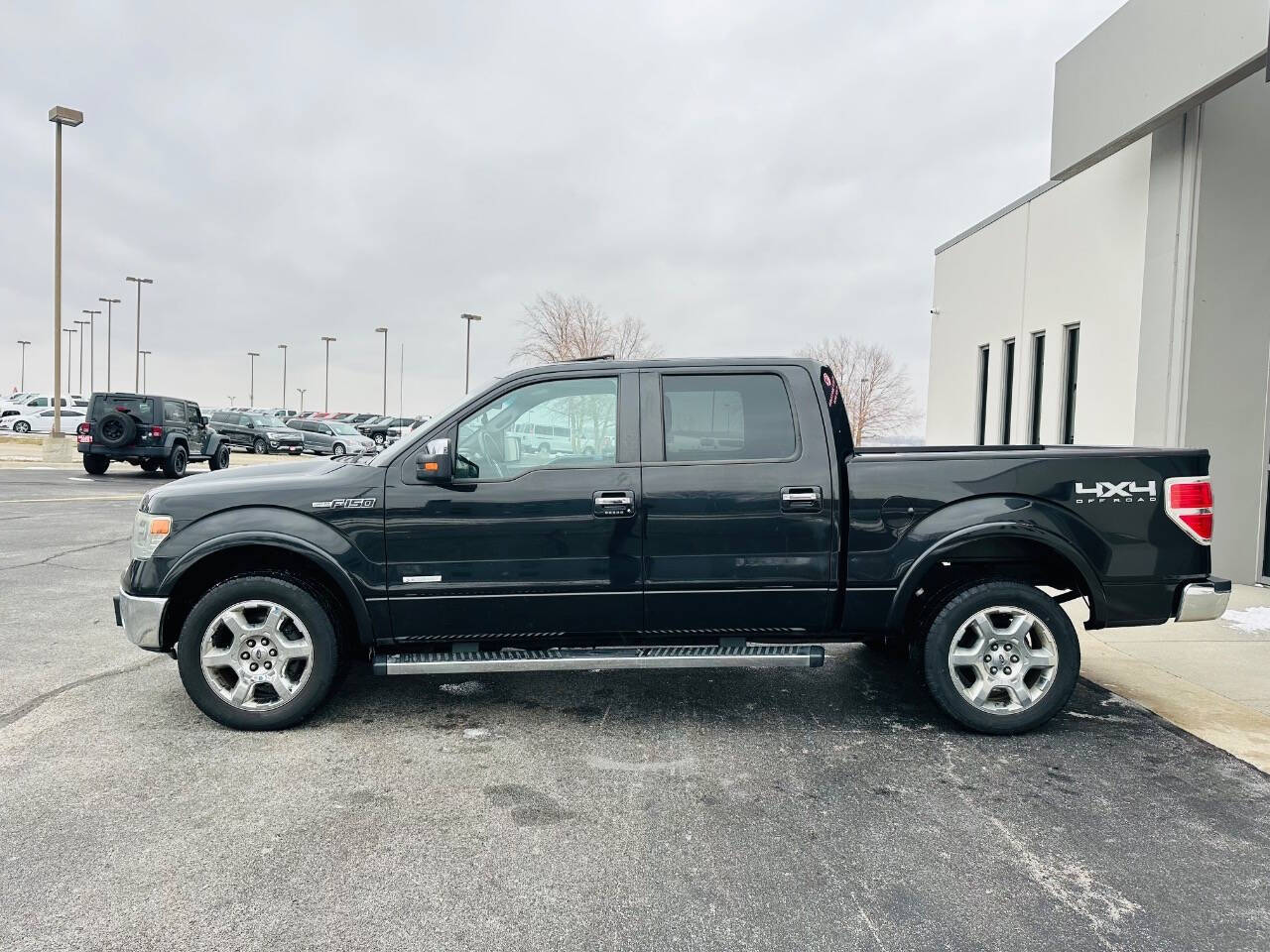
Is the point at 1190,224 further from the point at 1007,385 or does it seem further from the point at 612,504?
the point at 612,504

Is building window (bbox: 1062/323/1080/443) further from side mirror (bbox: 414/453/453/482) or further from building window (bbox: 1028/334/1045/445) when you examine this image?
side mirror (bbox: 414/453/453/482)

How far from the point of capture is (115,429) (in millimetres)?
19906

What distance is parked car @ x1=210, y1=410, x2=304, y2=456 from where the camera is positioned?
36562mm

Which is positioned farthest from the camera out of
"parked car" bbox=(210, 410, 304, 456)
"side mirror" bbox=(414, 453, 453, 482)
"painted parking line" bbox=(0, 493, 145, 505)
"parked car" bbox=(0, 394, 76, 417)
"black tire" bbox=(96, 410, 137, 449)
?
"parked car" bbox=(0, 394, 76, 417)

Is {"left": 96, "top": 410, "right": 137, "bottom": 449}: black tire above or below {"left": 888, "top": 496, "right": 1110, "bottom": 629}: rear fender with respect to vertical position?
above

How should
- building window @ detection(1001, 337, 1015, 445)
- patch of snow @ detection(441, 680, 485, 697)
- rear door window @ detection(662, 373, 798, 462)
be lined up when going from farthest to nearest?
building window @ detection(1001, 337, 1015, 445) < patch of snow @ detection(441, 680, 485, 697) < rear door window @ detection(662, 373, 798, 462)

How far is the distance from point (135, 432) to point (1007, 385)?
18415 millimetres

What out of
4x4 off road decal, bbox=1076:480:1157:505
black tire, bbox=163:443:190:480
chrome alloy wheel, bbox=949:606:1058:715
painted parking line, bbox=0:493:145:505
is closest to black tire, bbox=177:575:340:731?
chrome alloy wheel, bbox=949:606:1058:715

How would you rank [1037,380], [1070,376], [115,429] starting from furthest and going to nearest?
[115,429] → [1037,380] → [1070,376]

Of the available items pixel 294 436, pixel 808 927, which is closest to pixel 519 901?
pixel 808 927

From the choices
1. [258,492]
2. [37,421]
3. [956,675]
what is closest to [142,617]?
[258,492]

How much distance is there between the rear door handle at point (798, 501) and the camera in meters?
4.52

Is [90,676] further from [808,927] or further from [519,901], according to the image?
[808,927]

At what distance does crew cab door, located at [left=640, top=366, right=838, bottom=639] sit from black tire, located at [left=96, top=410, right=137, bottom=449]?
19147mm
